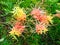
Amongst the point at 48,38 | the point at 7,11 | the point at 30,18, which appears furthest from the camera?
the point at 48,38

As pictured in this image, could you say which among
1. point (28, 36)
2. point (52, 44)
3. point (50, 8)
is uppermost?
point (50, 8)

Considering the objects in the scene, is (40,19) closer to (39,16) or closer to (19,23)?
(39,16)

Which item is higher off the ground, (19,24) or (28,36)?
(19,24)

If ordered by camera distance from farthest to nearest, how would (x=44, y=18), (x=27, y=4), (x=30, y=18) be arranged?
1. (x=27, y=4)
2. (x=30, y=18)
3. (x=44, y=18)

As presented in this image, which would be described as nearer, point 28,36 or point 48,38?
point 28,36

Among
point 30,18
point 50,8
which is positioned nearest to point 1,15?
point 30,18

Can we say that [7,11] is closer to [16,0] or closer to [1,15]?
[1,15]

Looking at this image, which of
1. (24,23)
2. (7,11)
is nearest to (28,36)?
(7,11)

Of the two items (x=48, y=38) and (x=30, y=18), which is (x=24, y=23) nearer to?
(x=30, y=18)

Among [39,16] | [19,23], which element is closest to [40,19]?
[39,16]
